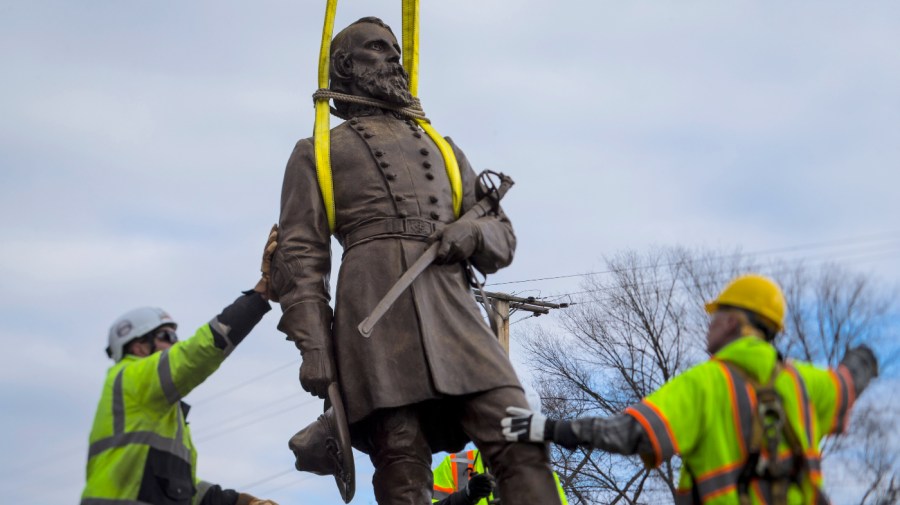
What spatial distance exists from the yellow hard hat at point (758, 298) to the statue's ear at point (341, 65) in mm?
2922

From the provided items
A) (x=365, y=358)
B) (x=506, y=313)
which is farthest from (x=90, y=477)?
(x=506, y=313)

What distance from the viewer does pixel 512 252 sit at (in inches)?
310

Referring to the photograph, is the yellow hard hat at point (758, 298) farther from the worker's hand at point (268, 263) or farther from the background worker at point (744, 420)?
the worker's hand at point (268, 263)

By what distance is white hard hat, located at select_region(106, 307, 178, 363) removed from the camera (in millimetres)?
6621

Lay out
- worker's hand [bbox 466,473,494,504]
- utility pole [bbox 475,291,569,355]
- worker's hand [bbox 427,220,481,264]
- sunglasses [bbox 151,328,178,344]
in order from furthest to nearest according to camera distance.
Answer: utility pole [bbox 475,291,569,355]
worker's hand [bbox 466,473,494,504]
worker's hand [bbox 427,220,481,264]
sunglasses [bbox 151,328,178,344]

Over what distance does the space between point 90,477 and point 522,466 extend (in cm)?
200

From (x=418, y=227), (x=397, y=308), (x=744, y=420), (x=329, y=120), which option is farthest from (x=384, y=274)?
(x=744, y=420)

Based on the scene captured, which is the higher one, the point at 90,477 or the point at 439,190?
the point at 439,190

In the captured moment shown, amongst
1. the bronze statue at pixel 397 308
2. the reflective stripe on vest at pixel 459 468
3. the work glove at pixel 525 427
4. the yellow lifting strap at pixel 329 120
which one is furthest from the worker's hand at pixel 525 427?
the reflective stripe on vest at pixel 459 468

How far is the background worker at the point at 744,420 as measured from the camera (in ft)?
A: 19.4

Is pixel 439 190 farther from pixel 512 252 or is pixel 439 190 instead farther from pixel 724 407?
pixel 724 407

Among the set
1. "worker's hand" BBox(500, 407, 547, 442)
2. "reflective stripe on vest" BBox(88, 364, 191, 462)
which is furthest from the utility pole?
"reflective stripe on vest" BBox(88, 364, 191, 462)

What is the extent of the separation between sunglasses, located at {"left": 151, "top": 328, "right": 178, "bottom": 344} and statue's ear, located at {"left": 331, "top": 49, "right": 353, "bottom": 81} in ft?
7.07

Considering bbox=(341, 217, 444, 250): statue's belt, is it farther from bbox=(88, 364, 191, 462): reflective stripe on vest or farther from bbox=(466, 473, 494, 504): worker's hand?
bbox=(88, 364, 191, 462): reflective stripe on vest
